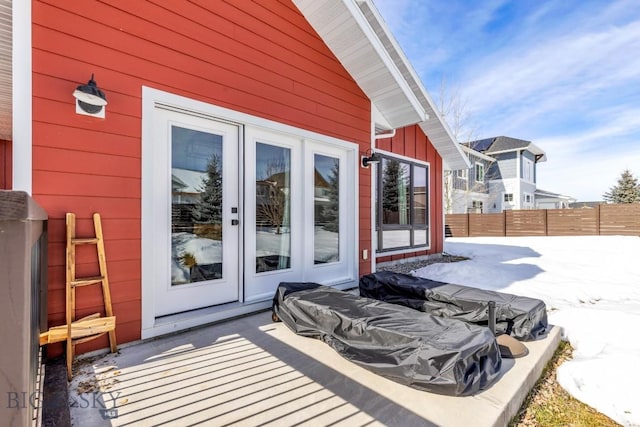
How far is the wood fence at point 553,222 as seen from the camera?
1247 centimetres

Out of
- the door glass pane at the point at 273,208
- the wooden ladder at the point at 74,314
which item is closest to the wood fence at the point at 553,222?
the door glass pane at the point at 273,208

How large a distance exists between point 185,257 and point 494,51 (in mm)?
12261

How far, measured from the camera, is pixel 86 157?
7.70 feet

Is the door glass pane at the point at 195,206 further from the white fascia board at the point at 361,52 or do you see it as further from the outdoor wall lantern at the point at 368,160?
the outdoor wall lantern at the point at 368,160

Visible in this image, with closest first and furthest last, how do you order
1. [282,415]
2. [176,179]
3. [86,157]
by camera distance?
[282,415], [86,157], [176,179]

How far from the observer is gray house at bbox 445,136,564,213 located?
56.0ft

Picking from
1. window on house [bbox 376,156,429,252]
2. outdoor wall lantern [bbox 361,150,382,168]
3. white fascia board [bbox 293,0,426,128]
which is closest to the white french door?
white fascia board [bbox 293,0,426,128]

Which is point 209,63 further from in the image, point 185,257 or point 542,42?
point 542,42

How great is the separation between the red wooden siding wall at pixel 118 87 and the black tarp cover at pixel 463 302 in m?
2.46

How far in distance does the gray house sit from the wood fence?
88.2 inches

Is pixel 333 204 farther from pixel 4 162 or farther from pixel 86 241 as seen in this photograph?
pixel 4 162

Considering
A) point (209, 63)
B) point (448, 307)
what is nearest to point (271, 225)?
point (209, 63)

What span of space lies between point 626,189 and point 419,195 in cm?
2521

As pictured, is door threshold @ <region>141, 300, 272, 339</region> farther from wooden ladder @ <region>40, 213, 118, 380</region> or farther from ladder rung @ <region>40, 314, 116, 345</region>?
ladder rung @ <region>40, 314, 116, 345</region>
